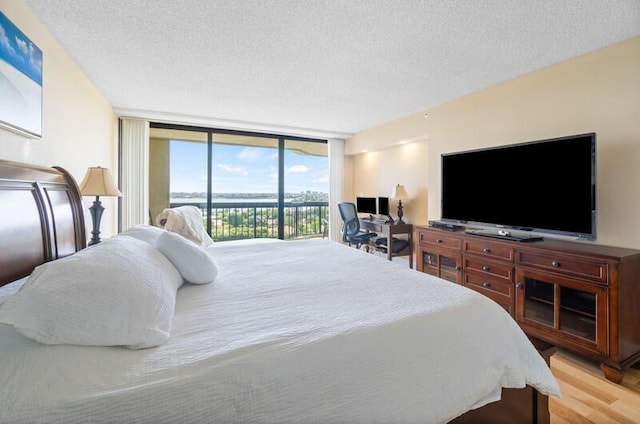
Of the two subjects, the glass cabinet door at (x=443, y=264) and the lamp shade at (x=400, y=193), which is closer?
the glass cabinet door at (x=443, y=264)

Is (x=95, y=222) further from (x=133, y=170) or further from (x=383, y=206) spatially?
(x=383, y=206)

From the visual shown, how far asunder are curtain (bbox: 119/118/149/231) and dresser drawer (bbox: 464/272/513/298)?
4339mm

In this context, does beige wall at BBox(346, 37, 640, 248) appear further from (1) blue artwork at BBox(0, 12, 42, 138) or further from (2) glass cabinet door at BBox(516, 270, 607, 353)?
(1) blue artwork at BBox(0, 12, 42, 138)

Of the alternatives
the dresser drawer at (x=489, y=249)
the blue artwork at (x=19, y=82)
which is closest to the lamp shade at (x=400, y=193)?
the dresser drawer at (x=489, y=249)

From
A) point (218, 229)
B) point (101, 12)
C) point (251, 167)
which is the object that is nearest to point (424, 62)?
point (101, 12)

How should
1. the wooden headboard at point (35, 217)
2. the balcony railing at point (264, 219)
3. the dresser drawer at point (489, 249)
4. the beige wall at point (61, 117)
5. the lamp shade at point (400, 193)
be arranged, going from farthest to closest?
the balcony railing at point (264, 219) → the lamp shade at point (400, 193) → the dresser drawer at point (489, 249) → the beige wall at point (61, 117) → the wooden headboard at point (35, 217)

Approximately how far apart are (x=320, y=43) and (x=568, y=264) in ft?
7.98

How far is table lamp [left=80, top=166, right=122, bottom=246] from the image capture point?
2.37m

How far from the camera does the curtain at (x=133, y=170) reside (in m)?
4.17

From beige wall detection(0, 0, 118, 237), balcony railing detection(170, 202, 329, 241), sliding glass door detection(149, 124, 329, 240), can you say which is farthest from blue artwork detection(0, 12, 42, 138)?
balcony railing detection(170, 202, 329, 241)

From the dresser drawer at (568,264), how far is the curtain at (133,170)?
4.70 m

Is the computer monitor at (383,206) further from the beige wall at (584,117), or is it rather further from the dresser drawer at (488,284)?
the dresser drawer at (488,284)

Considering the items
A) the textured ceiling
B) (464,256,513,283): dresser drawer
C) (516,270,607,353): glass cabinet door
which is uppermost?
the textured ceiling

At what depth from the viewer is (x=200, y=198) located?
4816 mm
